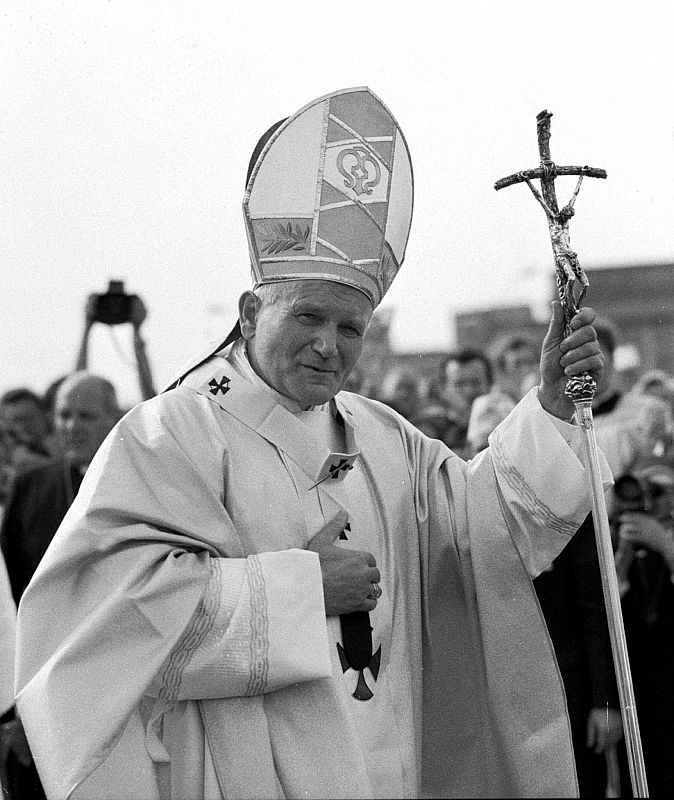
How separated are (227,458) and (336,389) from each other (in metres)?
0.29

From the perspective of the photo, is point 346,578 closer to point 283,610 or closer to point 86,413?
point 283,610

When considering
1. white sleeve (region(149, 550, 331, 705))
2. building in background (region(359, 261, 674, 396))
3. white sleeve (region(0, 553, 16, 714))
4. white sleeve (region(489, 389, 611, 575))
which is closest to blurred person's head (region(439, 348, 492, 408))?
building in background (region(359, 261, 674, 396))

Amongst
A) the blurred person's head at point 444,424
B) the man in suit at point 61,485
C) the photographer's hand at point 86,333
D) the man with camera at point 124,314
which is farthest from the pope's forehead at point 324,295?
the blurred person's head at point 444,424

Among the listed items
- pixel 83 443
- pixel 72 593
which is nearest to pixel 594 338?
pixel 72 593

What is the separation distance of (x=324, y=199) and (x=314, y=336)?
36cm

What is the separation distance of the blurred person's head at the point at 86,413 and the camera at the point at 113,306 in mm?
265

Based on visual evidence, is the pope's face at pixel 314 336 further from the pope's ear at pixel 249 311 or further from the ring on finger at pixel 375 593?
the ring on finger at pixel 375 593

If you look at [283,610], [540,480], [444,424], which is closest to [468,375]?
[444,424]

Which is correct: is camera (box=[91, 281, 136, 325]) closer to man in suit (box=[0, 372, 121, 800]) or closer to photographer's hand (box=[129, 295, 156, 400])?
photographer's hand (box=[129, 295, 156, 400])

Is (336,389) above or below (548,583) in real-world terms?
above

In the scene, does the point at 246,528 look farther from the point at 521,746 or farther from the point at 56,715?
the point at 521,746

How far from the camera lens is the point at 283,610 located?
8.50 feet

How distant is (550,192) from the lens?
289 centimetres

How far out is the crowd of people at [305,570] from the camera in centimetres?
258
